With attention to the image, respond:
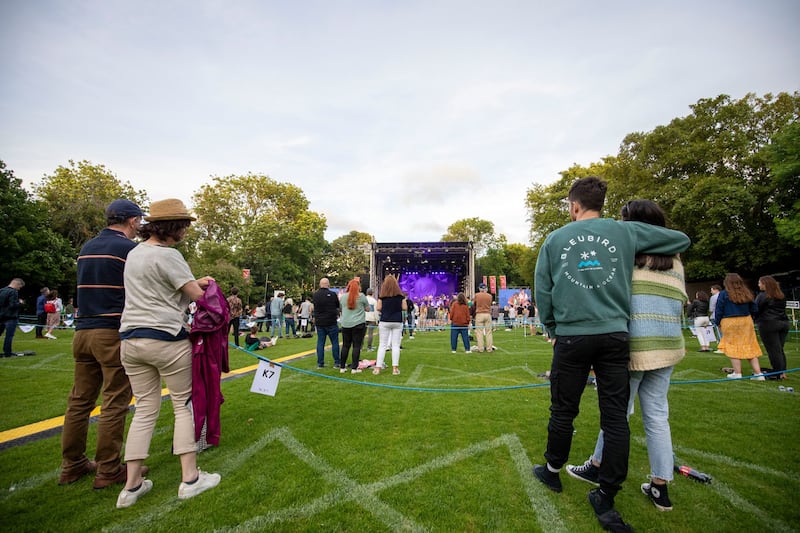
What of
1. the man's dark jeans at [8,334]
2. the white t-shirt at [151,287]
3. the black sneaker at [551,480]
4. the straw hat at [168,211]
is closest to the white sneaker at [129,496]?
the white t-shirt at [151,287]

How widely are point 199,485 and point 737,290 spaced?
8.11 m

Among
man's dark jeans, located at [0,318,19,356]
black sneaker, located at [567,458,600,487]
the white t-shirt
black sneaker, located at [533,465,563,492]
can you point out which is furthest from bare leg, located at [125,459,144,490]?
man's dark jeans, located at [0,318,19,356]

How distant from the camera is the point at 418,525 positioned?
205 cm

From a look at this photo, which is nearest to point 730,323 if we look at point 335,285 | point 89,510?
point 89,510

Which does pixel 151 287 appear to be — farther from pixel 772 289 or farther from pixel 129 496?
pixel 772 289

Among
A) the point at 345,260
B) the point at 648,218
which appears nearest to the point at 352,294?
the point at 648,218

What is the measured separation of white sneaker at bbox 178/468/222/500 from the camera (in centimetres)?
234

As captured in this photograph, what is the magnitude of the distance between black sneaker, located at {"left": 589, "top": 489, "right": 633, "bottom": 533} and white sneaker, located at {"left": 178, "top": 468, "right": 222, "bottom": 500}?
2.64m

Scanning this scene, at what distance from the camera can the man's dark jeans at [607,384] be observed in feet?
6.68

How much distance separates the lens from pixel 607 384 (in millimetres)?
2092

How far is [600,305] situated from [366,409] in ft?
10.7

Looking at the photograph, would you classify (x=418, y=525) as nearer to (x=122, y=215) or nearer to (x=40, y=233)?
(x=122, y=215)

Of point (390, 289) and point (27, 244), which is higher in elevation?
point (27, 244)

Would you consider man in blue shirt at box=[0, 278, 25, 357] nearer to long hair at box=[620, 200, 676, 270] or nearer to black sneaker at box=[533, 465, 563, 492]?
black sneaker at box=[533, 465, 563, 492]
